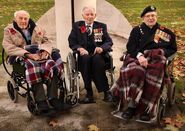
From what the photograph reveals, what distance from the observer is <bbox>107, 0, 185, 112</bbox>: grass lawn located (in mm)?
6730

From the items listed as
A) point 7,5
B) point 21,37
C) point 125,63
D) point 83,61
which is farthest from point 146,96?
point 7,5

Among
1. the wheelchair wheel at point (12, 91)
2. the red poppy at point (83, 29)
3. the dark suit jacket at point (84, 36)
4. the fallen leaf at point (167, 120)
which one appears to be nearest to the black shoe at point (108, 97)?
the dark suit jacket at point (84, 36)

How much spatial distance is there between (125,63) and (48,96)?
1.04m

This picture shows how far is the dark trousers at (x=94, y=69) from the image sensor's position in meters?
5.28

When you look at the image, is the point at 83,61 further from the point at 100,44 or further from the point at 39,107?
the point at 39,107

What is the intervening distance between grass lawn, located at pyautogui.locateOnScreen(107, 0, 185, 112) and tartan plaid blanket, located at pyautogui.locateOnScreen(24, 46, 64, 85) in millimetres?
1784

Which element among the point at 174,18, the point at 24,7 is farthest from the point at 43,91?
the point at 24,7

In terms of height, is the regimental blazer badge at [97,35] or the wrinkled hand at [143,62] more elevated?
the regimental blazer badge at [97,35]

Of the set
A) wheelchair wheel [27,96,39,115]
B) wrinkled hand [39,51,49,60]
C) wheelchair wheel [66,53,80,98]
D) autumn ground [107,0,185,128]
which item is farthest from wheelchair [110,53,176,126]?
wrinkled hand [39,51,49,60]

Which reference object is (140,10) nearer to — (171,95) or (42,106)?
(171,95)

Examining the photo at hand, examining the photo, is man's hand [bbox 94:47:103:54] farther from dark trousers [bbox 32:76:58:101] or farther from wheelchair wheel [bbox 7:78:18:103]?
wheelchair wheel [bbox 7:78:18:103]

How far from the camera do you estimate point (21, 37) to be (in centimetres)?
536

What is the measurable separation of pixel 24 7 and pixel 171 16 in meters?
4.43

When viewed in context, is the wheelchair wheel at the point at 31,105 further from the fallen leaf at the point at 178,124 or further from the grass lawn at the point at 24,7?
the grass lawn at the point at 24,7
